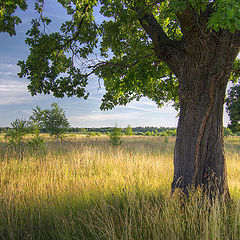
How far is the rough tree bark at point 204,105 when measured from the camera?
12.4ft

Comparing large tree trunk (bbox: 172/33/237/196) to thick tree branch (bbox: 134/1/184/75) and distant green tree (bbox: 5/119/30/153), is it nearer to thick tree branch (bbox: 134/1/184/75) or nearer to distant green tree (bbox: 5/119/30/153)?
thick tree branch (bbox: 134/1/184/75)

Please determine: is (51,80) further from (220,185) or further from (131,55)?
(220,185)

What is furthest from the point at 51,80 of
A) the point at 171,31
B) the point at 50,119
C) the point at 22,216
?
the point at 50,119

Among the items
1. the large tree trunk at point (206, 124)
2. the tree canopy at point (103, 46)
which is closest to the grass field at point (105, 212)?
the large tree trunk at point (206, 124)

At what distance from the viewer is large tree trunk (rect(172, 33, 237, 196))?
379 centimetres

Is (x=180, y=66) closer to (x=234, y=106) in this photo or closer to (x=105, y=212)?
(x=105, y=212)

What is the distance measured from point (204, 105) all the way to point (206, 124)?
0.42 metres

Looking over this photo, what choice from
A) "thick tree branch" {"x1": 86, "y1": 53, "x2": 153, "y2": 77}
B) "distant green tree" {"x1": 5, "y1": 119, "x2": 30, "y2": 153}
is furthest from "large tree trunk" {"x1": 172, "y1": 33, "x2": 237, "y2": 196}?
"distant green tree" {"x1": 5, "y1": 119, "x2": 30, "y2": 153}

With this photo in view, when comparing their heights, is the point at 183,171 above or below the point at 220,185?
above

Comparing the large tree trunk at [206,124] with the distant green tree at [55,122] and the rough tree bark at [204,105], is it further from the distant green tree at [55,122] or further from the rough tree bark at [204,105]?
the distant green tree at [55,122]

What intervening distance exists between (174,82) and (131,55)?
7.10 ft

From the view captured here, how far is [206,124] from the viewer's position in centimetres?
385

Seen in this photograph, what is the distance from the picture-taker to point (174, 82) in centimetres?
673

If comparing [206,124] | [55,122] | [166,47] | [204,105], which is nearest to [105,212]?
[206,124]
